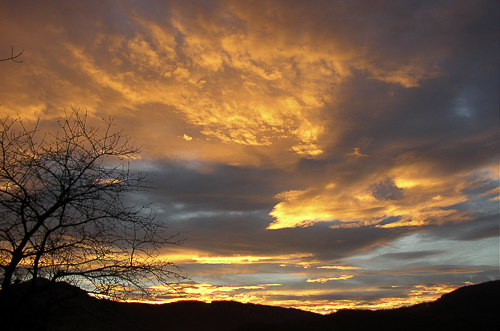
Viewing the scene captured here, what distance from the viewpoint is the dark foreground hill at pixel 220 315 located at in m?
6.18

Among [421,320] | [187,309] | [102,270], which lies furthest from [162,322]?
[102,270]

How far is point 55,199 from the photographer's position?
702cm

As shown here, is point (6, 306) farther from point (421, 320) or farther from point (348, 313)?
point (348, 313)

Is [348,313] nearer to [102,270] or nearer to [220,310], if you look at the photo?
[102,270]

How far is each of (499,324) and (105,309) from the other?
47569 mm

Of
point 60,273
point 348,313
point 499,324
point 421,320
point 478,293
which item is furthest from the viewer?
point 478,293

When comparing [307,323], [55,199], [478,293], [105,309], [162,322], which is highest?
[55,199]

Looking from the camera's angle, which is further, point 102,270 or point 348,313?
point 348,313

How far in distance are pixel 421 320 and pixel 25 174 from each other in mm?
47452

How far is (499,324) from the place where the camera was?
115 ft

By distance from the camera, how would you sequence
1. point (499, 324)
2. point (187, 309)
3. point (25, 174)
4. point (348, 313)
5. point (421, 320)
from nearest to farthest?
point (25, 174) < point (499, 324) < point (421, 320) < point (348, 313) < point (187, 309)

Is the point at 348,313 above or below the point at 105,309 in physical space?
below

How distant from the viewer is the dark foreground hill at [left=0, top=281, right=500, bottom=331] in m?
6.18

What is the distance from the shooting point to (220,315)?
132750 millimetres
